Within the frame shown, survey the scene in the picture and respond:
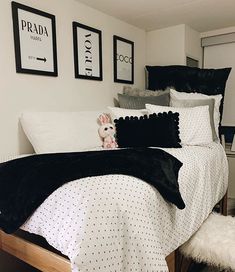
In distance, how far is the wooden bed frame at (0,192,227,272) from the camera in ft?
3.49

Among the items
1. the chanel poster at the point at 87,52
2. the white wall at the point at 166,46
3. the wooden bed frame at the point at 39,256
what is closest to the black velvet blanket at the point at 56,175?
the wooden bed frame at the point at 39,256

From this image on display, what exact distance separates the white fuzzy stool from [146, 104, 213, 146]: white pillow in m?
0.76

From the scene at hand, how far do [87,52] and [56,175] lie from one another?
4.95 ft

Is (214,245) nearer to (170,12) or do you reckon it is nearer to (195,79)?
(195,79)

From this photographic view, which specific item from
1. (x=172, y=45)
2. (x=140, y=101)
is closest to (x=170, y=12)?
(x=172, y=45)

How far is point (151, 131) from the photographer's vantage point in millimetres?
1975

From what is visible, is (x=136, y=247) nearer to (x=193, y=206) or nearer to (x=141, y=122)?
(x=193, y=206)

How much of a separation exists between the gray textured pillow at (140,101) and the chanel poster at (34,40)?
0.75m

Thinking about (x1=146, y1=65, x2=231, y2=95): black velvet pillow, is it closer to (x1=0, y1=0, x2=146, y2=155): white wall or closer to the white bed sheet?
(x1=0, y1=0, x2=146, y2=155): white wall

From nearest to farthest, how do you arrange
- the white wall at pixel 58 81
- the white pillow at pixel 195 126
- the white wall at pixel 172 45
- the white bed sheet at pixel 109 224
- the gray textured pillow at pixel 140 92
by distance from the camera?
1. the white bed sheet at pixel 109 224
2. the white wall at pixel 58 81
3. the white pillow at pixel 195 126
4. the gray textured pillow at pixel 140 92
5. the white wall at pixel 172 45

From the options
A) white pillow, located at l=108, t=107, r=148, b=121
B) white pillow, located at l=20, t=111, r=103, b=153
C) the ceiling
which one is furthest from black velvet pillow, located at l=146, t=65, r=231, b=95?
white pillow, located at l=20, t=111, r=103, b=153

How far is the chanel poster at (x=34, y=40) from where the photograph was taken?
1.78 m

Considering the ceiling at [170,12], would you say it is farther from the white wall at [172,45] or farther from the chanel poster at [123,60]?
the chanel poster at [123,60]

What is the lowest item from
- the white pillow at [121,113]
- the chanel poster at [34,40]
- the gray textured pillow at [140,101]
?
the white pillow at [121,113]
